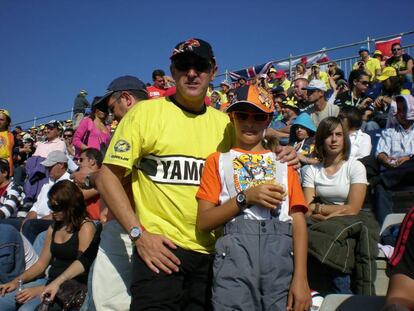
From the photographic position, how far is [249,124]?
2566 mm

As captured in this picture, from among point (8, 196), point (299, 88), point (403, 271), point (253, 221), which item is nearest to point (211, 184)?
point (253, 221)

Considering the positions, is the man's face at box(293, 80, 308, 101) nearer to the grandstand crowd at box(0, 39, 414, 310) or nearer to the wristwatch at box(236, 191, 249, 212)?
the grandstand crowd at box(0, 39, 414, 310)

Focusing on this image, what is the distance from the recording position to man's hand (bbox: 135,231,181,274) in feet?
7.47

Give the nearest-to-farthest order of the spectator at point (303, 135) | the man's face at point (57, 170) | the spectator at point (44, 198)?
1. the spectator at point (303, 135)
2. the spectator at point (44, 198)
3. the man's face at point (57, 170)

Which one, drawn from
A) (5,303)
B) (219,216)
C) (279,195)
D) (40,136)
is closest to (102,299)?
(219,216)

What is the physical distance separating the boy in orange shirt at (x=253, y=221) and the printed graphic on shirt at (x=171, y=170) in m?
0.09

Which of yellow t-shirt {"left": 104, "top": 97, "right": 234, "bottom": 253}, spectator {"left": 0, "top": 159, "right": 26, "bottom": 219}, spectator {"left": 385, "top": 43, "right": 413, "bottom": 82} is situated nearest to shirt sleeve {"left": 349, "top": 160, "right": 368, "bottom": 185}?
yellow t-shirt {"left": 104, "top": 97, "right": 234, "bottom": 253}

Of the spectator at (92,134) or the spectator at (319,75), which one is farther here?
the spectator at (319,75)

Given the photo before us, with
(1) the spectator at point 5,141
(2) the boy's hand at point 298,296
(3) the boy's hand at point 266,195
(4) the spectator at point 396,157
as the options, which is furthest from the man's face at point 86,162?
(1) the spectator at point 5,141

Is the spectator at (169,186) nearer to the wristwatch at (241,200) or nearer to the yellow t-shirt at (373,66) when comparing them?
the wristwatch at (241,200)

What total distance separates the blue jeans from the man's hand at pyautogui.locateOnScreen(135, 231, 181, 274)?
2729 millimetres

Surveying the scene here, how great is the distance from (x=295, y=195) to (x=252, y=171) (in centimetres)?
28

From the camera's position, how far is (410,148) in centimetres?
590

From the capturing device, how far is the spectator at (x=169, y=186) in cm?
230
